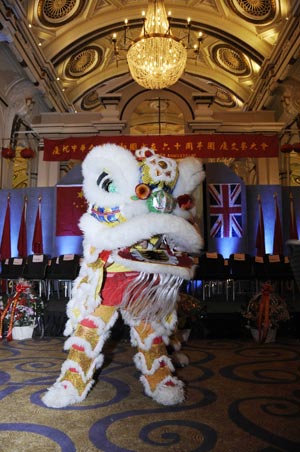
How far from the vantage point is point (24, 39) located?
878cm

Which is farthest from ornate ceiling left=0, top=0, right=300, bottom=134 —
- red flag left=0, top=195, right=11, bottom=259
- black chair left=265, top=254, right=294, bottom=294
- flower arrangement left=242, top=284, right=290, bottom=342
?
flower arrangement left=242, top=284, right=290, bottom=342

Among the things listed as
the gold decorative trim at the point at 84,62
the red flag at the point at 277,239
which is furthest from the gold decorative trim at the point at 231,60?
the red flag at the point at 277,239

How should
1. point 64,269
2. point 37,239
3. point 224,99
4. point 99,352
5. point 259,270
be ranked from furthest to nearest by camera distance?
1. point 224,99
2. point 37,239
3. point 259,270
4. point 64,269
5. point 99,352

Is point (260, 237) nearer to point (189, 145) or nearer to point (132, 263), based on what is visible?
point (189, 145)

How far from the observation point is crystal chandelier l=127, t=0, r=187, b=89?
263 inches

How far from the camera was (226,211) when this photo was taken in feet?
24.9

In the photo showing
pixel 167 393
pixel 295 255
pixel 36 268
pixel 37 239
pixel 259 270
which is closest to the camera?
pixel 295 255

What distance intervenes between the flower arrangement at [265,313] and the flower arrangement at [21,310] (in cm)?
217

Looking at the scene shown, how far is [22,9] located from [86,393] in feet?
27.6

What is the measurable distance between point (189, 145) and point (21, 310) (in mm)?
4968

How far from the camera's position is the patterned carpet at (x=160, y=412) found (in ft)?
5.19

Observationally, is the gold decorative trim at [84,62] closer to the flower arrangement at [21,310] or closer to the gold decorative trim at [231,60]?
the gold decorative trim at [231,60]

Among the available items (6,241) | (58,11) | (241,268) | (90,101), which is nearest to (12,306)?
(241,268)

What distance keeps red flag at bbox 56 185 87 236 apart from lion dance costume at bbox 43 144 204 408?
17.7 feet
